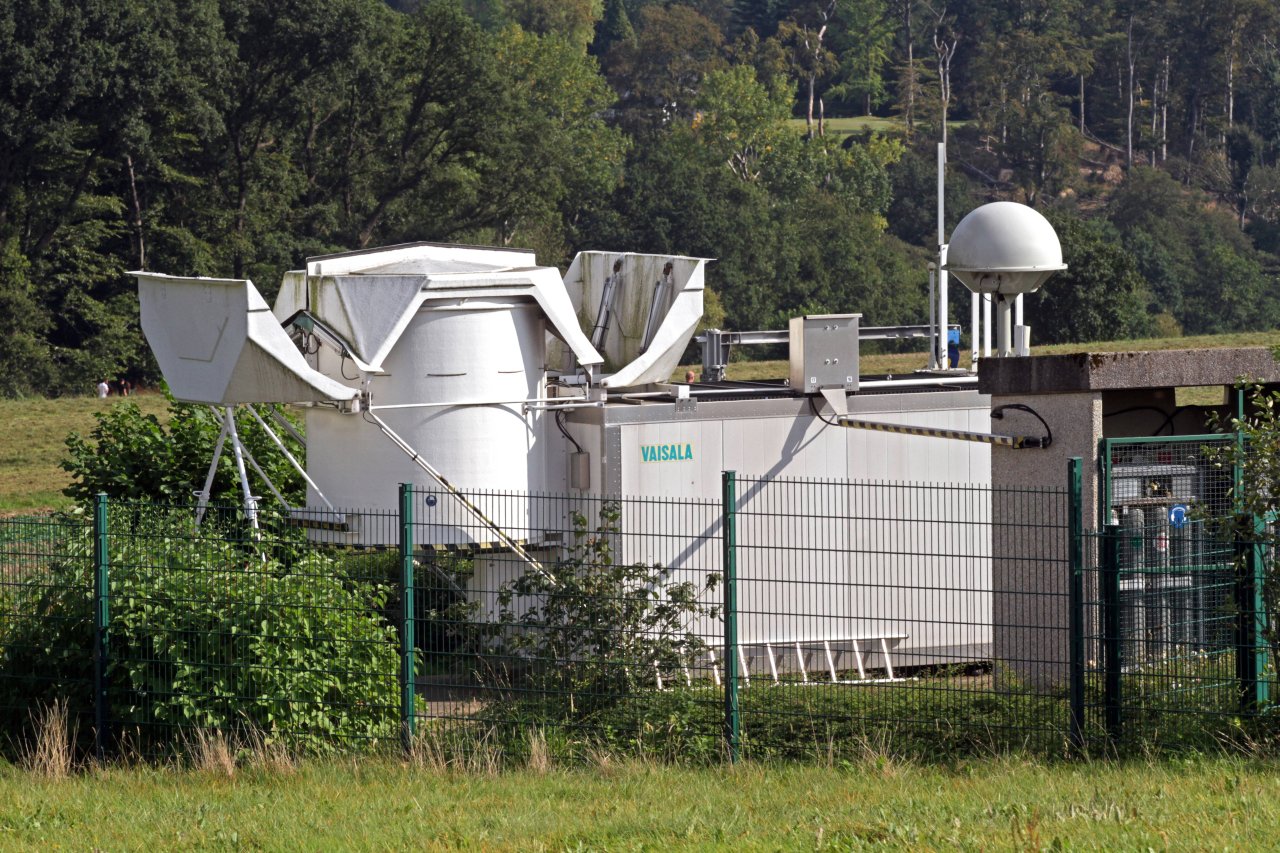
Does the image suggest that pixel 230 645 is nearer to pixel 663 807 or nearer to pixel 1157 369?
pixel 663 807

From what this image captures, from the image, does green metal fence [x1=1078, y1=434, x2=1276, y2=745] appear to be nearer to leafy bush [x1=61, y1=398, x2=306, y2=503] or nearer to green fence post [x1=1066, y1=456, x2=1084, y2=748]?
green fence post [x1=1066, y1=456, x2=1084, y2=748]

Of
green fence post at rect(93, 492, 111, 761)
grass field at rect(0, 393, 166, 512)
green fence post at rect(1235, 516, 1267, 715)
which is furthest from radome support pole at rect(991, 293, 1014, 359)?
grass field at rect(0, 393, 166, 512)

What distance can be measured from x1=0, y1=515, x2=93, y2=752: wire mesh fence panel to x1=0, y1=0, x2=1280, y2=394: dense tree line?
4590 cm

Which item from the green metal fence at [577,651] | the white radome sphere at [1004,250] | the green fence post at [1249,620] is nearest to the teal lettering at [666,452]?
the green metal fence at [577,651]

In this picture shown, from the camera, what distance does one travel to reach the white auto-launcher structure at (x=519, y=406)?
543 inches

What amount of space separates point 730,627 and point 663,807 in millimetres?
1478

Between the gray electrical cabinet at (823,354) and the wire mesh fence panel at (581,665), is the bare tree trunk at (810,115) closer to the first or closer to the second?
the gray electrical cabinet at (823,354)

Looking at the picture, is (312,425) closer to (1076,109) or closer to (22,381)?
(22,381)

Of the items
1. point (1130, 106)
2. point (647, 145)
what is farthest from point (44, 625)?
point (1130, 106)

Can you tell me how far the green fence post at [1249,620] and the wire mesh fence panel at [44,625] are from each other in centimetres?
693

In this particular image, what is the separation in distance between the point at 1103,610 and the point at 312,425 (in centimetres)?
760

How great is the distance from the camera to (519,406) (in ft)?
48.2

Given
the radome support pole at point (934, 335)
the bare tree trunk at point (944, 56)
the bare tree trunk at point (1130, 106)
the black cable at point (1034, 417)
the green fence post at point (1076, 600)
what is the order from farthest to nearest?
the bare tree trunk at point (944, 56) < the bare tree trunk at point (1130, 106) < the radome support pole at point (934, 335) < the black cable at point (1034, 417) < the green fence post at point (1076, 600)

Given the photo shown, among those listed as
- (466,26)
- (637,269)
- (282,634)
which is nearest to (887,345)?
(466,26)
